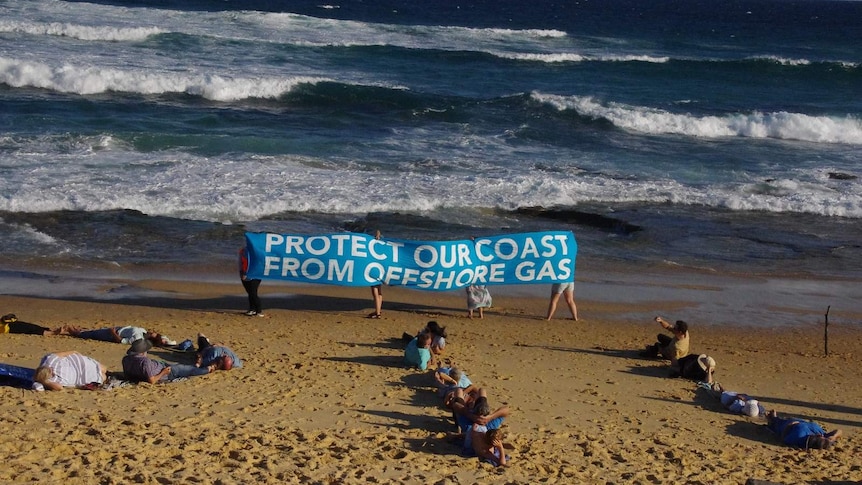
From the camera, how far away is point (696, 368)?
1198 centimetres

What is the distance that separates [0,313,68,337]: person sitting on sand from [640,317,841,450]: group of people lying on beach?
23.9ft

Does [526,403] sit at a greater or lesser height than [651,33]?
lesser

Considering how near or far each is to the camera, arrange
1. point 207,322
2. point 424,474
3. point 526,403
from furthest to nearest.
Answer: point 207,322, point 526,403, point 424,474

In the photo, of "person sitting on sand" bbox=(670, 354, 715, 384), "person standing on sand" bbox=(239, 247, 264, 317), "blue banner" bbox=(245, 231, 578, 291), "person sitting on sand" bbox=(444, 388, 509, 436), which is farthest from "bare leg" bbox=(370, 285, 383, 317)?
"person sitting on sand" bbox=(670, 354, 715, 384)

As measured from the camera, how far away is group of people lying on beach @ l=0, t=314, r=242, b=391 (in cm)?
1036

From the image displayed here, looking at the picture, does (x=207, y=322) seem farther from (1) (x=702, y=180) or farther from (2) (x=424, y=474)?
(1) (x=702, y=180)

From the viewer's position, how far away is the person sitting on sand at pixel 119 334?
12.1 m

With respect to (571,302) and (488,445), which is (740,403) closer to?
(488,445)

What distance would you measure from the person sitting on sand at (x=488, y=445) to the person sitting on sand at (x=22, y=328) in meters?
5.78

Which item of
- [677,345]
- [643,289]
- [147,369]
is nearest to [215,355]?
[147,369]

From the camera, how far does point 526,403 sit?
10.9m

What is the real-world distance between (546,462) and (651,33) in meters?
55.0

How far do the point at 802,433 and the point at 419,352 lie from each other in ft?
13.7

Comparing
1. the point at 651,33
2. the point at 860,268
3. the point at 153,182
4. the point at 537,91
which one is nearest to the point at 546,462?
the point at 860,268
